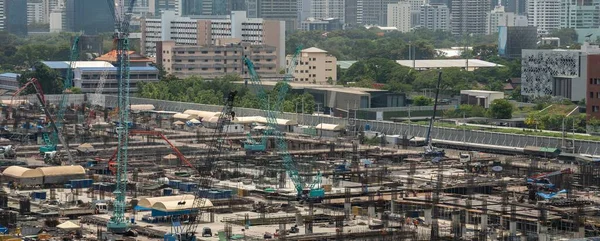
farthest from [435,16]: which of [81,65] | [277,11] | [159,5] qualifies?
[81,65]

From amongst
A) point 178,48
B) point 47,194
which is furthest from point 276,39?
point 47,194

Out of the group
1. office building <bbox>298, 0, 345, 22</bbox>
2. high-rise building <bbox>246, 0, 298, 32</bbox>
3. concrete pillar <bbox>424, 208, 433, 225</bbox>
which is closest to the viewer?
concrete pillar <bbox>424, 208, 433, 225</bbox>

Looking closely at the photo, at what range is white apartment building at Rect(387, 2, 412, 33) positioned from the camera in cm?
12194

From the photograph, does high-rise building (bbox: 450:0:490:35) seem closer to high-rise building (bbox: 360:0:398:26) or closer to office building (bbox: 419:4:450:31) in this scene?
office building (bbox: 419:4:450:31)

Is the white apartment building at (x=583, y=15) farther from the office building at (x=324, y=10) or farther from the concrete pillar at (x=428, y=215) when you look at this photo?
the concrete pillar at (x=428, y=215)

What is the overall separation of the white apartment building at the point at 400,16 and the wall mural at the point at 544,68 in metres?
76.7

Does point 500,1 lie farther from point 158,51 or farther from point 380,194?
point 380,194

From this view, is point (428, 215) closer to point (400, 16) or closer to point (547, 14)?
point (547, 14)

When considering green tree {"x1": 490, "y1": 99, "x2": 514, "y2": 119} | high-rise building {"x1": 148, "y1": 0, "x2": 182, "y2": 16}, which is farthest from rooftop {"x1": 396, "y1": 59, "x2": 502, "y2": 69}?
high-rise building {"x1": 148, "y1": 0, "x2": 182, "y2": 16}

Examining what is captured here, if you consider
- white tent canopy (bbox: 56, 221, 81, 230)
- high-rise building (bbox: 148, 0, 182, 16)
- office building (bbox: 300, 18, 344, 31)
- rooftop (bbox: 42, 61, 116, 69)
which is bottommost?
white tent canopy (bbox: 56, 221, 81, 230)

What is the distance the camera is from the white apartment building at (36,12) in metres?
114

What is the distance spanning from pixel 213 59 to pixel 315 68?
4.21 meters

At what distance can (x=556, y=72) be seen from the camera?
1698 inches

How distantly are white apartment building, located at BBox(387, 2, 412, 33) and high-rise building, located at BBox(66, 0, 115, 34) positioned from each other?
32662 millimetres
